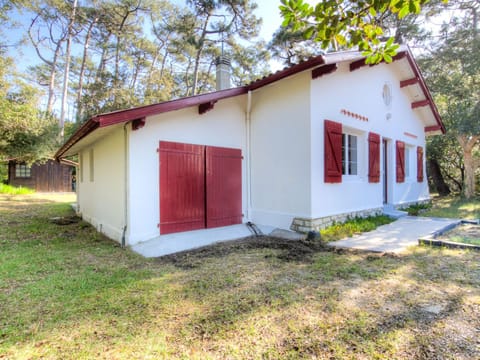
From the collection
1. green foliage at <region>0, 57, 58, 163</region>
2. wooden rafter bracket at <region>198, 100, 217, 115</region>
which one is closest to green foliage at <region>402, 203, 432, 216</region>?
wooden rafter bracket at <region>198, 100, 217, 115</region>

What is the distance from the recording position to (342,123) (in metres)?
6.74

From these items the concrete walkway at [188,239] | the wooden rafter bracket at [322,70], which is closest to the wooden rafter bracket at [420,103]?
the wooden rafter bracket at [322,70]

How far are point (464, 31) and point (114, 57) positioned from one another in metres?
18.9

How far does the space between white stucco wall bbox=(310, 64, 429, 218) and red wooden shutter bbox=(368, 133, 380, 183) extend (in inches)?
5.1

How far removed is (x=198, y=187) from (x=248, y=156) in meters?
1.73

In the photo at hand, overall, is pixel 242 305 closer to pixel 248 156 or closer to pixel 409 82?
pixel 248 156

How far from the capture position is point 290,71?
5621mm

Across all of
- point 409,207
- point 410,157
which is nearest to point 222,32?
point 410,157

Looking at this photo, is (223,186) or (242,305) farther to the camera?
(223,186)

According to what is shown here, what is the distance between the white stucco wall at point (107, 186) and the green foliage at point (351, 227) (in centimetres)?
419

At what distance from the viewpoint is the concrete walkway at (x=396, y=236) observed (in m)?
4.90

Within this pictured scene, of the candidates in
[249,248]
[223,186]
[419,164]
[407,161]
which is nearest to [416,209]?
[407,161]

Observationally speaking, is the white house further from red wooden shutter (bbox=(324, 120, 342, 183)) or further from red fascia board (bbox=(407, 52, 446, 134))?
red fascia board (bbox=(407, 52, 446, 134))

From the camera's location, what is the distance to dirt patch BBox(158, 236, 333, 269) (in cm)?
429
